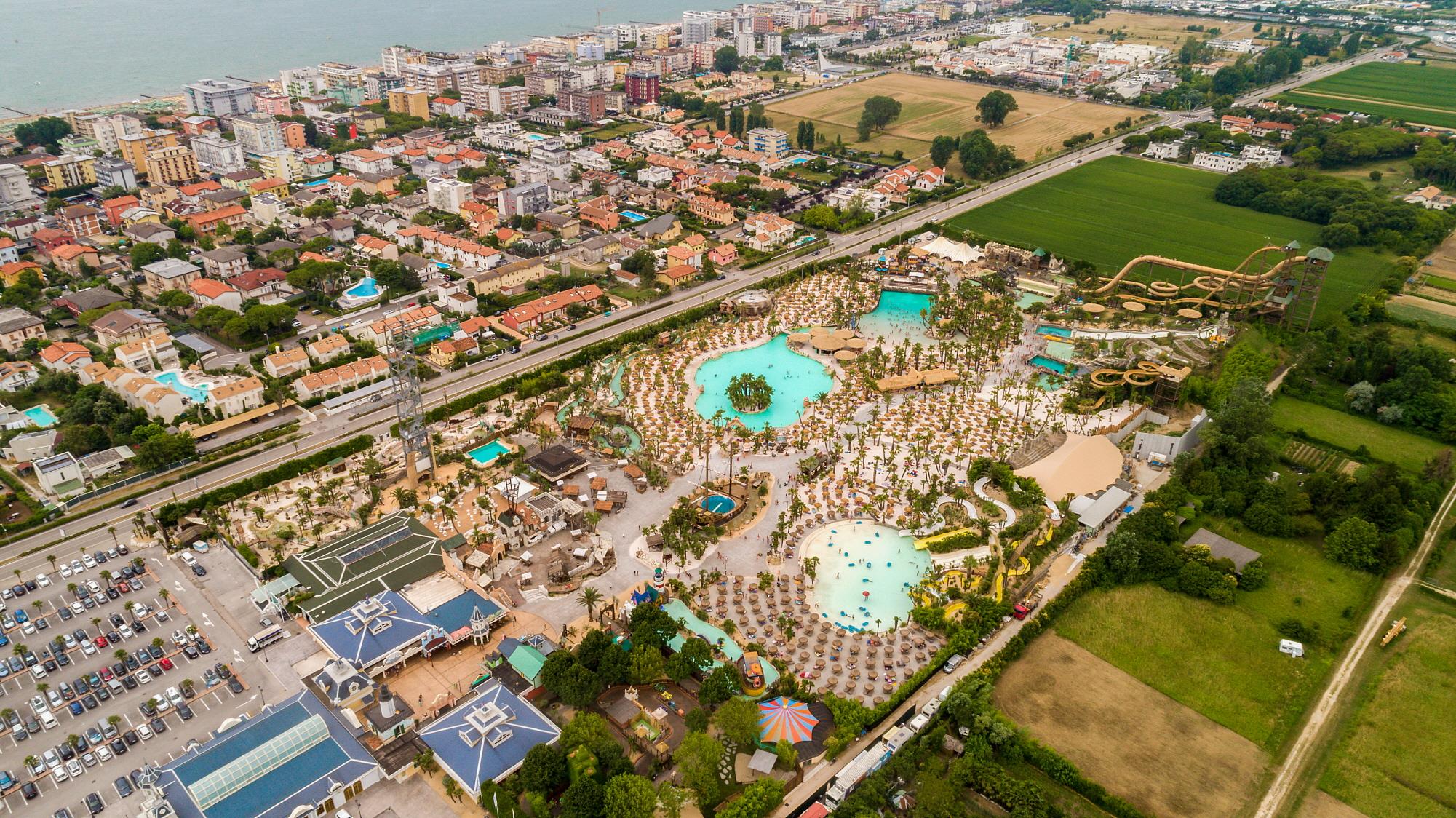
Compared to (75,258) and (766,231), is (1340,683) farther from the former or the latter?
(75,258)

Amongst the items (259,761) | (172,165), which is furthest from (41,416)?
(172,165)

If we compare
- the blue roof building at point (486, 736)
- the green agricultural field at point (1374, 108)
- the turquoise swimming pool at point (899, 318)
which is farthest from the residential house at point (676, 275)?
the green agricultural field at point (1374, 108)

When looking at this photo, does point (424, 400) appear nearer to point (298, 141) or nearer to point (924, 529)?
point (924, 529)

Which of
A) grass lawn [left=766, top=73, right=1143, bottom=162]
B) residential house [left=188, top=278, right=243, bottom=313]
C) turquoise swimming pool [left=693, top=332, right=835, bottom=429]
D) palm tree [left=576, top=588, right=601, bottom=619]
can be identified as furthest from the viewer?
grass lawn [left=766, top=73, right=1143, bottom=162]

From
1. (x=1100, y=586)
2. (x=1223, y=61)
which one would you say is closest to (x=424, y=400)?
(x=1100, y=586)

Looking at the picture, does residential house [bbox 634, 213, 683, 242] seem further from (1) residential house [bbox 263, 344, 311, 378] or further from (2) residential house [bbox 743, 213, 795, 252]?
(1) residential house [bbox 263, 344, 311, 378]

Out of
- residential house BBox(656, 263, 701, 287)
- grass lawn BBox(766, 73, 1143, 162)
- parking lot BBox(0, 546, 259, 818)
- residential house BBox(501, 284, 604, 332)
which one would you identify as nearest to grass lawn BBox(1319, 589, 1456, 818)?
parking lot BBox(0, 546, 259, 818)
